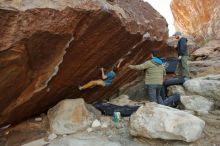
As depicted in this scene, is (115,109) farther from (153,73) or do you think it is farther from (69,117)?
(153,73)

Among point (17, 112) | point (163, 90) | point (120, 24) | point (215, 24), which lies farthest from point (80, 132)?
point (215, 24)

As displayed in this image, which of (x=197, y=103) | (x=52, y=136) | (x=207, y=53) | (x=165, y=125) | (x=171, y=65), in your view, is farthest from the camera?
(x=207, y=53)

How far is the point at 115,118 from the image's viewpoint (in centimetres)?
671

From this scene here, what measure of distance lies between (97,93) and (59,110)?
1.50 metres

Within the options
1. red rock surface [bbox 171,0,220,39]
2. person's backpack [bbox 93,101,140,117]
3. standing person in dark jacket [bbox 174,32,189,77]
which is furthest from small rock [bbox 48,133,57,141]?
red rock surface [bbox 171,0,220,39]

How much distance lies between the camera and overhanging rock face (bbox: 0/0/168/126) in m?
4.54

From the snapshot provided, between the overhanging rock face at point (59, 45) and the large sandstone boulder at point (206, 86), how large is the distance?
5.49 feet

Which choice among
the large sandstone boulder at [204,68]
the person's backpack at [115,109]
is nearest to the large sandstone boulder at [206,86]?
the large sandstone boulder at [204,68]

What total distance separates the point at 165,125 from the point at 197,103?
7.77ft

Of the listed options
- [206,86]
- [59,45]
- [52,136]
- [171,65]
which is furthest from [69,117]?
[171,65]

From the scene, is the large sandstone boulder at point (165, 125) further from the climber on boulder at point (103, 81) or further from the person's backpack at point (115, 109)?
the climber on boulder at point (103, 81)

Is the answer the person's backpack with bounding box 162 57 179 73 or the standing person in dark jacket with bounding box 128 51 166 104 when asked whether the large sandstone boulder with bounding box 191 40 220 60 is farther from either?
the standing person in dark jacket with bounding box 128 51 166 104

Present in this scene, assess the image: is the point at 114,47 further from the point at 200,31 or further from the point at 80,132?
the point at 200,31

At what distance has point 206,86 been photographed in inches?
304
